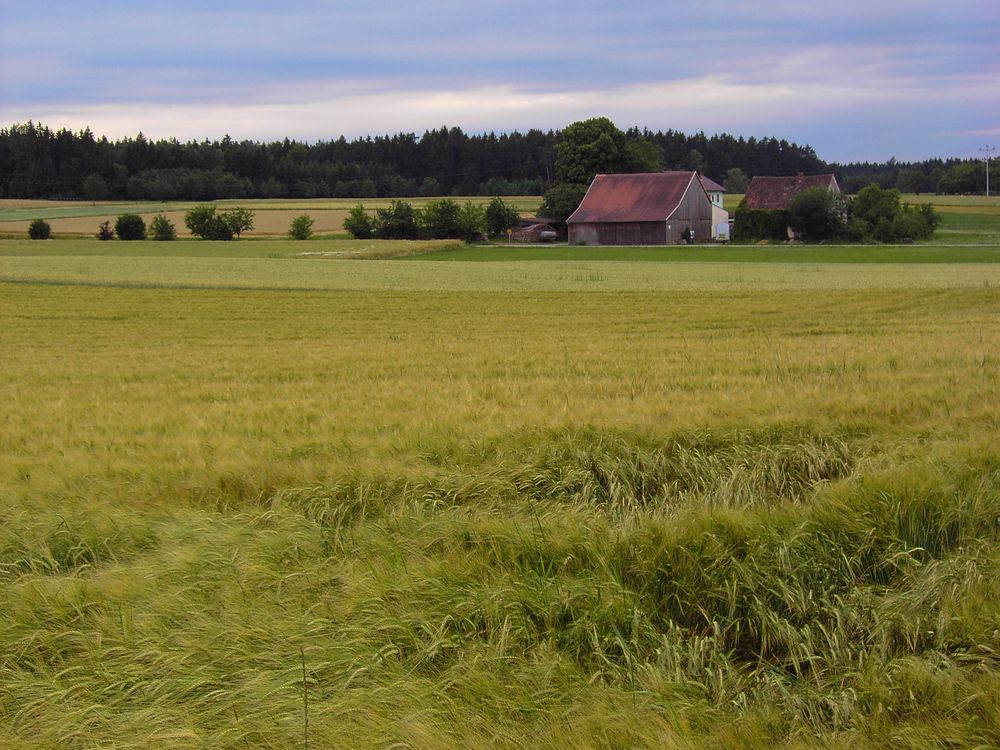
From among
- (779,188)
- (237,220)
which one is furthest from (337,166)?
(779,188)

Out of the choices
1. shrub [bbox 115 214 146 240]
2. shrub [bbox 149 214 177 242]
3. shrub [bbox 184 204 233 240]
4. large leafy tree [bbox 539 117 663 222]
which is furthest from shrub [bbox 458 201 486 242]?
shrub [bbox 115 214 146 240]

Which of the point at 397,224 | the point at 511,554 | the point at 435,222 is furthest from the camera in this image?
the point at 397,224

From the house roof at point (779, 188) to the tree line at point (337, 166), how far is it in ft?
70.5

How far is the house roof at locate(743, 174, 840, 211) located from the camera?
95688 mm

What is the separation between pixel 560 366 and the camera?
1370cm

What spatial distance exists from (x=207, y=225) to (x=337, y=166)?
61565 mm

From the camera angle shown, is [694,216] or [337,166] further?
[337,166]

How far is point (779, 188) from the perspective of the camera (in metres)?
97.5

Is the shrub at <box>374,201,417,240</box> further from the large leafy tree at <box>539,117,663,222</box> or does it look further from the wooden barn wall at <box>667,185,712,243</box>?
the wooden barn wall at <box>667,185,712,243</box>

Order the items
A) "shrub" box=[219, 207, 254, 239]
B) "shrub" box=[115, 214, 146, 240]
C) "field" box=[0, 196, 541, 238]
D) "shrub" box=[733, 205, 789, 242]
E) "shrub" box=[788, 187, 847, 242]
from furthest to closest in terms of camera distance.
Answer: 1. "field" box=[0, 196, 541, 238]
2. "shrub" box=[219, 207, 254, 239]
3. "shrub" box=[115, 214, 146, 240]
4. "shrub" box=[733, 205, 789, 242]
5. "shrub" box=[788, 187, 847, 242]

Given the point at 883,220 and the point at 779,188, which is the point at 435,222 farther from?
the point at 883,220

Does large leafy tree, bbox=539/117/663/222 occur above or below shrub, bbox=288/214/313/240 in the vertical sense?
above

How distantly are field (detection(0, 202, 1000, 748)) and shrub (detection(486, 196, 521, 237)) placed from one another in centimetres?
7920

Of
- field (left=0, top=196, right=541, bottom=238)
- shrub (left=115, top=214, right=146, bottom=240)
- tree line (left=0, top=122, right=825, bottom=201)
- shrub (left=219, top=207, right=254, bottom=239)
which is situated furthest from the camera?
tree line (left=0, top=122, right=825, bottom=201)
